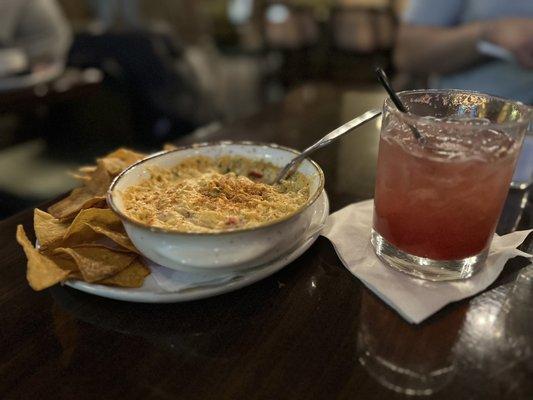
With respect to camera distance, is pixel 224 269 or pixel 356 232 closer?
pixel 224 269

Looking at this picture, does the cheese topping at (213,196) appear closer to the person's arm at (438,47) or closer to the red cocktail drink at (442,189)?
the red cocktail drink at (442,189)

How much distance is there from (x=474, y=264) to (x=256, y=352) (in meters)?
0.36

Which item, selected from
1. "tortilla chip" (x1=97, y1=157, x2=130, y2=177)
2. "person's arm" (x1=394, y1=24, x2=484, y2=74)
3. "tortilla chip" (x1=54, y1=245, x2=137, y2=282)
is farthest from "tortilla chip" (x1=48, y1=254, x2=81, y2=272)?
"person's arm" (x1=394, y1=24, x2=484, y2=74)

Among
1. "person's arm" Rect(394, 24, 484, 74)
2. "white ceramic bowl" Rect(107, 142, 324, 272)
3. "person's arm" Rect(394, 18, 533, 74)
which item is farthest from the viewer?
"person's arm" Rect(394, 24, 484, 74)

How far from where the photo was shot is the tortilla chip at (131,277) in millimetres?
680

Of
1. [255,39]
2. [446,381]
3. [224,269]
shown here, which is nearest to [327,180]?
[224,269]

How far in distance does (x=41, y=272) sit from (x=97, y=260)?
8 cm

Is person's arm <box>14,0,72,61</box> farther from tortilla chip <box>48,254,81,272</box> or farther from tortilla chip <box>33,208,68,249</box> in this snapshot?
tortilla chip <box>48,254,81,272</box>

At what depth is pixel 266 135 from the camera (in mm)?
1430

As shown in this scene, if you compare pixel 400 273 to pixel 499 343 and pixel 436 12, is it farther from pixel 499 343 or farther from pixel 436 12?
pixel 436 12

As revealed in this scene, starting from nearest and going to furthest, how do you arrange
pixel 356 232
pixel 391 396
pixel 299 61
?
pixel 391 396 < pixel 356 232 < pixel 299 61

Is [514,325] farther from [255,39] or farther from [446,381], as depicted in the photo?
[255,39]

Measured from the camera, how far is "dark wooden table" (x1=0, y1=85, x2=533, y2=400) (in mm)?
544

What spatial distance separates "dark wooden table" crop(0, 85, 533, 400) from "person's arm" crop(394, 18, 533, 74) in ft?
4.08
